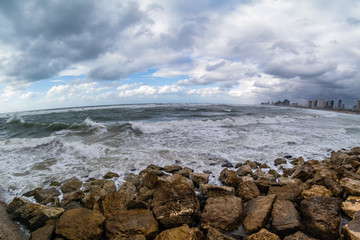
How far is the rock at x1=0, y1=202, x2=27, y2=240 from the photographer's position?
105 inches

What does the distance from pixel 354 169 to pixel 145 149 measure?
289 inches

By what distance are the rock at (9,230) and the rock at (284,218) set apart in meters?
4.01

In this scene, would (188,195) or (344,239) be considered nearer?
(344,239)

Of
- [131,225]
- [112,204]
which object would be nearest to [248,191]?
[131,225]

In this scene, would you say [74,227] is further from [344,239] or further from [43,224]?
[344,239]

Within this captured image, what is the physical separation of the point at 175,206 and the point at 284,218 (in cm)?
171

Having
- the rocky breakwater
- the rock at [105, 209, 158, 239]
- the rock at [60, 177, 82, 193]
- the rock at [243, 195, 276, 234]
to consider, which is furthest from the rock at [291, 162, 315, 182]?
the rock at [60, 177, 82, 193]

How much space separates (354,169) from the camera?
5035 millimetres

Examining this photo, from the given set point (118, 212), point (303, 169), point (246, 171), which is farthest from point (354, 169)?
point (118, 212)

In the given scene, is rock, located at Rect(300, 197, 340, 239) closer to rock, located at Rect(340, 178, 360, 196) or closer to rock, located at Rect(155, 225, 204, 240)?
rock, located at Rect(340, 178, 360, 196)

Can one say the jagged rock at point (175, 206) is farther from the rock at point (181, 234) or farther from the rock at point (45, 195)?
the rock at point (45, 195)

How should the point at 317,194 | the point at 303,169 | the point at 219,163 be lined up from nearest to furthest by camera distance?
the point at 317,194 < the point at 303,169 < the point at 219,163

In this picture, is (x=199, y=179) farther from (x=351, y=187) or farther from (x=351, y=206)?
(x=351, y=187)

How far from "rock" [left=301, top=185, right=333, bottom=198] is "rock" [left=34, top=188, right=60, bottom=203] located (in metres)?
5.47
